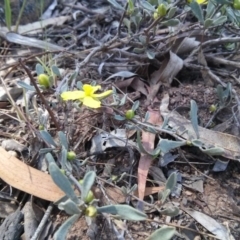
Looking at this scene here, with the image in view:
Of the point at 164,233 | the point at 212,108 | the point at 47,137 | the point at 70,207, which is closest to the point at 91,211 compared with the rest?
the point at 70,207

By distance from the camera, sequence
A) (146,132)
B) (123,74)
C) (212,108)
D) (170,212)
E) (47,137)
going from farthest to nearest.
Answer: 1. (123,74)
2. (212,108)
3. (146,132)
4. (47,137)
5. (170,212)

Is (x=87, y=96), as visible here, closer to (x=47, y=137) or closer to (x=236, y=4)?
(x=47, y=137)

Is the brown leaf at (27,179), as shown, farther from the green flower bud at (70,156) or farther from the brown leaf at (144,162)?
the brown leaf at (144,162)

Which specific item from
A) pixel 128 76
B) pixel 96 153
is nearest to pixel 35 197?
pixel 96 153

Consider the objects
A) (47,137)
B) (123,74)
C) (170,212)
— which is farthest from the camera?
(123,74)

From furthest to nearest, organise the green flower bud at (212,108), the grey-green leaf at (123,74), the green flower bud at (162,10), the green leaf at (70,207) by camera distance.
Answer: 1. the grey-green leaf at (123,74)
2. the green flower bud at (212,108)
3. the green flower bud at (162,10)
4. the green leaf at (70,207)

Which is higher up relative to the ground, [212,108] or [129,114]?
[129,114]

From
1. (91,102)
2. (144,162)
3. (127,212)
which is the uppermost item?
(91,102)

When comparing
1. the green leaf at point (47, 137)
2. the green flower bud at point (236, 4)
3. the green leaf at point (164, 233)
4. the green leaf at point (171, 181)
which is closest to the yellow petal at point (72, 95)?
the green leaf at point (47, 137)

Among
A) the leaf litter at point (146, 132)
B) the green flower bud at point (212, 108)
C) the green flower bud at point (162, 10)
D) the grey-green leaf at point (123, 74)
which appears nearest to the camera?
the leaf litter at point (146, 132)
